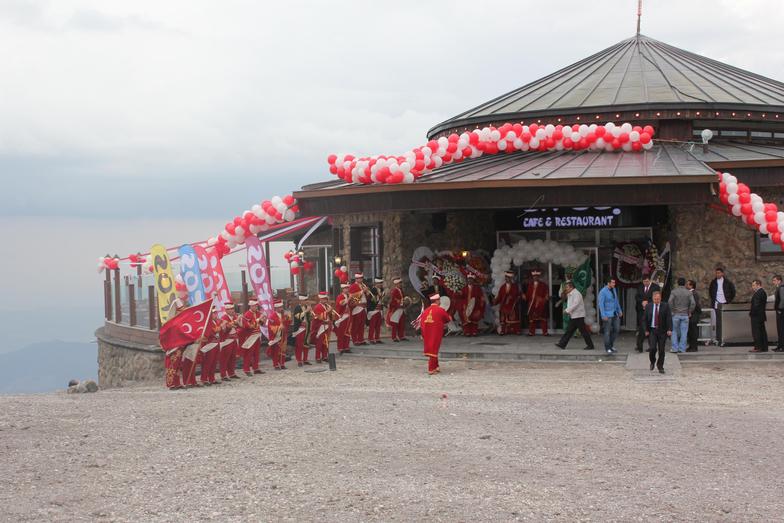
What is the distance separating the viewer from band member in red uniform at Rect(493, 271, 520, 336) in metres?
23.2

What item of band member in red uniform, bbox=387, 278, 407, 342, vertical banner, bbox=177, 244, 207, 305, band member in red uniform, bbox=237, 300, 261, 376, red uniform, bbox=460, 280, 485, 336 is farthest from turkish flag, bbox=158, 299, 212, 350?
red uniform, bbox=460, 280, 485, 336

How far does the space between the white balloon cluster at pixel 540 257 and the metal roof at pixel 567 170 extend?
1.91 meters

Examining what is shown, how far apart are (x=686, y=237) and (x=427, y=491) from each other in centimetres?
1470

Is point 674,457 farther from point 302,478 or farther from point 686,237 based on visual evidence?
point 686,237

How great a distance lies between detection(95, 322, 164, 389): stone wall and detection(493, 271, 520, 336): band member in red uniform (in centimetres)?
835

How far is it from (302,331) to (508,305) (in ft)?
18.9

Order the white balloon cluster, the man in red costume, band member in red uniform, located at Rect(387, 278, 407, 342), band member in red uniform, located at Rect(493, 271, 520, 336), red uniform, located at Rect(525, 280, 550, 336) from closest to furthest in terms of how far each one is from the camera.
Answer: the man in red costume → band member in red uniform, located at Rect(387, 278, 407, 342) → the white balloon cluster → band member in red uniform, located at Rect(493, 271, 520, 336) → red uniform, located at Rect(525, 280, 550, 336)

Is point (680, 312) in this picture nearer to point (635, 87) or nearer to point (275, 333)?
point (275, 333)

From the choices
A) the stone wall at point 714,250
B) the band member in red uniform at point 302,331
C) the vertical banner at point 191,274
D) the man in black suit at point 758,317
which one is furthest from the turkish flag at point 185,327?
the stone wall at point 714,250

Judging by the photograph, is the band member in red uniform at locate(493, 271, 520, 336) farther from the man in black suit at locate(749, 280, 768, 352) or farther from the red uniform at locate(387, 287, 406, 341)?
the man in black suit at locate(749, 280, 768, 352)

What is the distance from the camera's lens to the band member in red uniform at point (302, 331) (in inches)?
793

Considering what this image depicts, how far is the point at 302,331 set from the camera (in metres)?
20.2

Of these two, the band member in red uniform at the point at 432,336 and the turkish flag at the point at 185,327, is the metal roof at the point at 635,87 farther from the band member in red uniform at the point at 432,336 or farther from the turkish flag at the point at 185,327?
the turkish flag at the point at 185,327

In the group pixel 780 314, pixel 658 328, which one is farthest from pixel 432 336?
pixel 780 314
